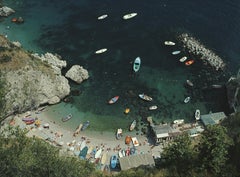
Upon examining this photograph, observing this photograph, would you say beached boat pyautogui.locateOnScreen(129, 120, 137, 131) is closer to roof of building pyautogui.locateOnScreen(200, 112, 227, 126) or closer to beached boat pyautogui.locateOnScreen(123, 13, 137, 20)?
roof of building pyautogui.locateOnScreen(200, 112, 227, 126)

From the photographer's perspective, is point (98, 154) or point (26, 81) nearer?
point (98, 154)

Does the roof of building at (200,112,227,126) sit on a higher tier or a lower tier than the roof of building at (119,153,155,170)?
lower

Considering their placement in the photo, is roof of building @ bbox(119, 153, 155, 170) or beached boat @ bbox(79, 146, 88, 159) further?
beached boat @ bbox(79, 146, 88, 159)

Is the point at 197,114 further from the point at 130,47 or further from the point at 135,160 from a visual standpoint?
the point at 130,47

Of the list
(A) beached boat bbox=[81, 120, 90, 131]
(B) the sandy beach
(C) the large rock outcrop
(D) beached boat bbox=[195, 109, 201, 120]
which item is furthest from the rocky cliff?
(D) beached boat bbox=[195, 109, 201, 120]

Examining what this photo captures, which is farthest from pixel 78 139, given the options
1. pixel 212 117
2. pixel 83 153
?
pixel 212 117

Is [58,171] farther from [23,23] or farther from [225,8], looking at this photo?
[225,8]

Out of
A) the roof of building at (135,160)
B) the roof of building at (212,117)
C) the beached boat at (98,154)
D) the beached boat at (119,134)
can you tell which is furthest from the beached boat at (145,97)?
the roof of building at (135,160)
